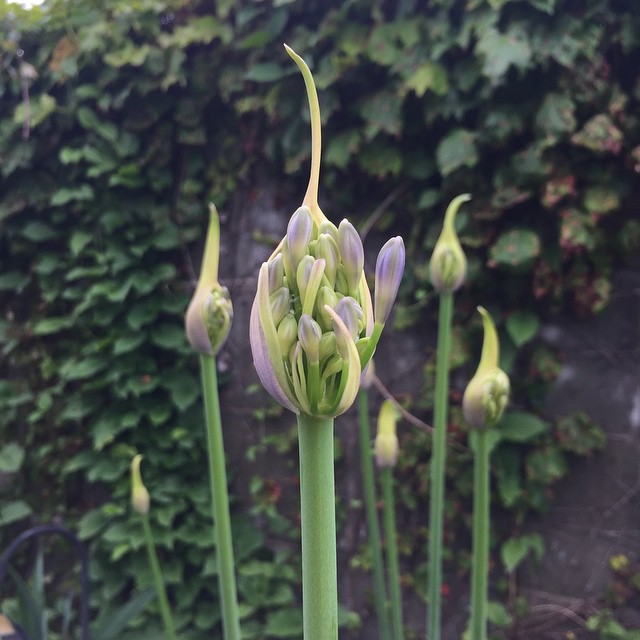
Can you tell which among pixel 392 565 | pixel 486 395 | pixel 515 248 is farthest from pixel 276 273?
pixel 515 248

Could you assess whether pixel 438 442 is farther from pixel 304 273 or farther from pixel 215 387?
pixel 304 273

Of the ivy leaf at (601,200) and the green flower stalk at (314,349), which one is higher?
the ivy leaf at (601,200)

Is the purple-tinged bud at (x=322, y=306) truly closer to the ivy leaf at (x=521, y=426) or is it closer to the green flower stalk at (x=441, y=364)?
the green flower stalk at (x=441, y=364)

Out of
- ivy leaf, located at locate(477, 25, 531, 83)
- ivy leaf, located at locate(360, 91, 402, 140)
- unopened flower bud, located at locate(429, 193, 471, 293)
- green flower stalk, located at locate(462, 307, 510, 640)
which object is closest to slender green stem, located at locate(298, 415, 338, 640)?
green flower stalk, located at locate(462, 307, 510, 640)

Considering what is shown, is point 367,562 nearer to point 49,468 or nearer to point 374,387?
point 374,387

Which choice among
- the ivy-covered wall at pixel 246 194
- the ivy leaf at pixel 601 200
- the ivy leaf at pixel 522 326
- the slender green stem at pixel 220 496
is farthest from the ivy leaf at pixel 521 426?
the slender green stem at pixel 220 496

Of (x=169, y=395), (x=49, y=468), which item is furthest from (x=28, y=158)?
(x=49, y=468)
